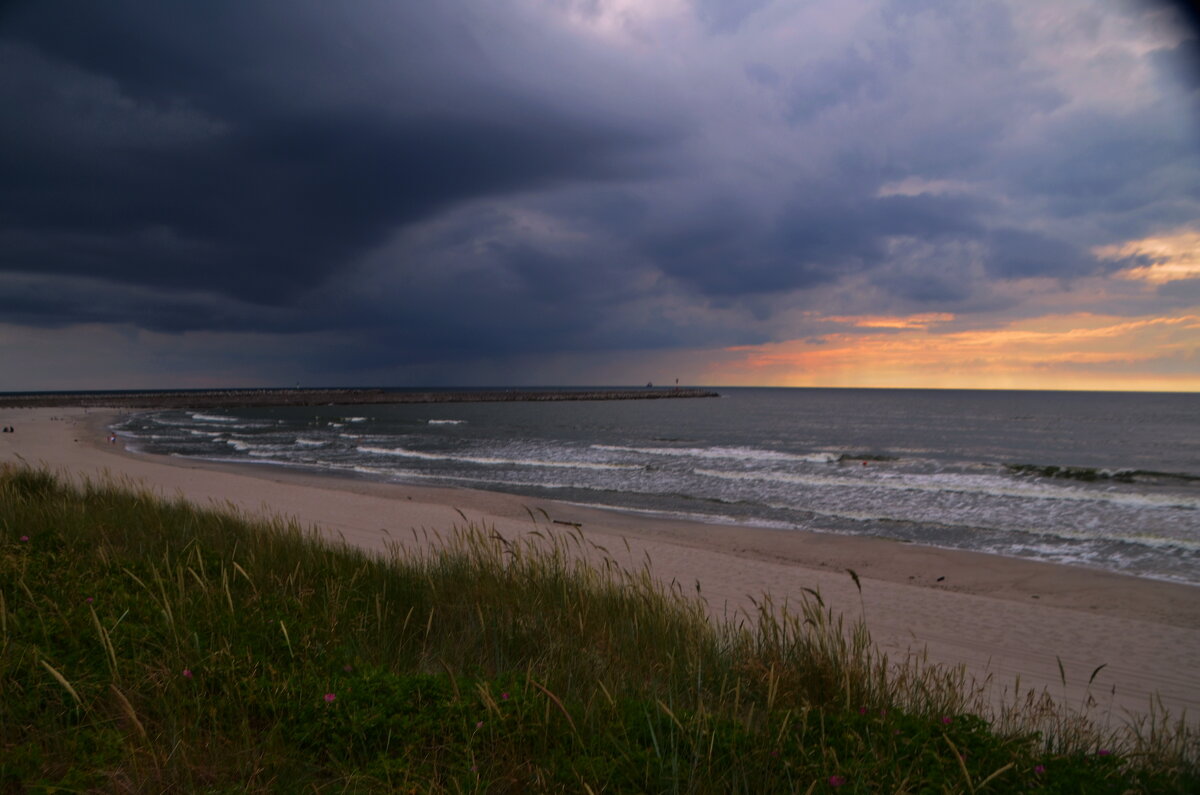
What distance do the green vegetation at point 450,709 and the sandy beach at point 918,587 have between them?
0.76 metres

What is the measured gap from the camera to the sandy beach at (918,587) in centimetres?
744

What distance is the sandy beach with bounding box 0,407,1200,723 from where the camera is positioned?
24.4 ft

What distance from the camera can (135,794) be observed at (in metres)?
2.57

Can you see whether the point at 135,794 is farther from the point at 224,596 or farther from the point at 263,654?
the point at 224,596

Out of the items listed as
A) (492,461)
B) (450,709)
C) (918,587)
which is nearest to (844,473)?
(492,461)

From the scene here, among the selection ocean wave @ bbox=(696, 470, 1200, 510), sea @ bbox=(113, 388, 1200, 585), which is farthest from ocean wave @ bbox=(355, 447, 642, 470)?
ocean wave @ bbox=(696, 470, 1200, 510)

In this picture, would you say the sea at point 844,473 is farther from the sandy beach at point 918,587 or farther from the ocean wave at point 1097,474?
the sandy beach at point 918,587

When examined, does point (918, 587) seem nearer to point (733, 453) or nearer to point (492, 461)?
point (492, 461)

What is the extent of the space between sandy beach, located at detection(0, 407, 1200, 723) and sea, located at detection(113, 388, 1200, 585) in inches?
75.5

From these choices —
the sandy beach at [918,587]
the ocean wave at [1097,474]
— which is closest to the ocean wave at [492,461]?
the sandy beach at [918,587]

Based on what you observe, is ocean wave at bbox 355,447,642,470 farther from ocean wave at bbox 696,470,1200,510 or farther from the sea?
ocean wave at bbox 696,470,1200,510

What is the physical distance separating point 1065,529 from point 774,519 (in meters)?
7.50

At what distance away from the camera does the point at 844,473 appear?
29.4 metres

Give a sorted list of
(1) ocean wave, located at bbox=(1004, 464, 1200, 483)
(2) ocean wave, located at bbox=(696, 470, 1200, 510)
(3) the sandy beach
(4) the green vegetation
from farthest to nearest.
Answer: (1) ocean wave, located at bbox=(1004, 464, 1200, 483) → (2) ocean wave, located at bbox=(696, 470, 1200, 510) → (3) the sandy beach → (4) the green vegetation
